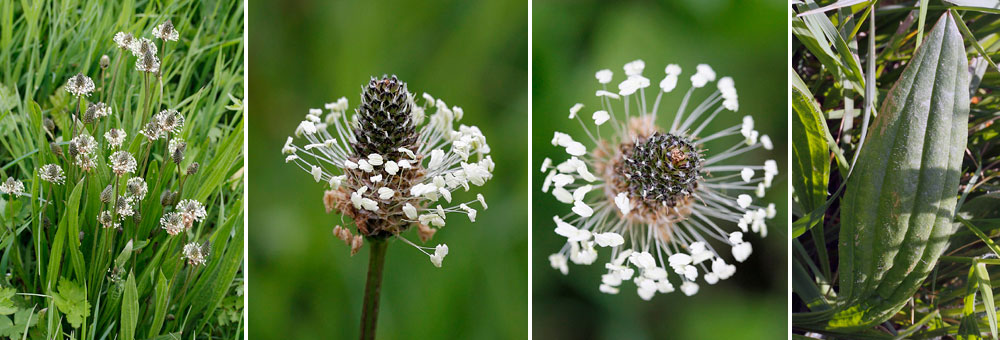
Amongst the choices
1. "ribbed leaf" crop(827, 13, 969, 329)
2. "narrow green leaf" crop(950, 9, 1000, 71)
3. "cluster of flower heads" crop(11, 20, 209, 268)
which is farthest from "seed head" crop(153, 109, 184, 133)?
"narrow green leaf" crop(950, 9, 1000, 71)

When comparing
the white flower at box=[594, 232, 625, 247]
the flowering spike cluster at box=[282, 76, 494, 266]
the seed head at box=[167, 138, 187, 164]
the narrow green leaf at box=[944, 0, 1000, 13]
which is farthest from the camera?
the narrow green leaf at box=[944, 0, 1000, 13]

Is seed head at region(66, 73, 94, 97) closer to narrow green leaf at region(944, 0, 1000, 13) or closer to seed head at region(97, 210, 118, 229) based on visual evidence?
seed head at region(97, 210, 118, 229)

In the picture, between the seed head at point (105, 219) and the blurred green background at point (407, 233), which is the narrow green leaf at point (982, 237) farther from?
the seed head at point (105, 219)

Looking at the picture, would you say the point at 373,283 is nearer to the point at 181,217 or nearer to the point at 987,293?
the point at 181,217

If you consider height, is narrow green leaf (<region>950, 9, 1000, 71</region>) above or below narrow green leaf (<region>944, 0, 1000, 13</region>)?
below

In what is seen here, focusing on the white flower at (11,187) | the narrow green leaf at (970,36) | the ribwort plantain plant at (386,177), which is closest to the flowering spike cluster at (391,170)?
the ribwort plantain plant at (386,177)

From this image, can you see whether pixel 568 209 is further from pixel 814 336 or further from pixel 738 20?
pixel 814 336

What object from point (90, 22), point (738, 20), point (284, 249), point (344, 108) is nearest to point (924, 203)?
point (738, 20)
